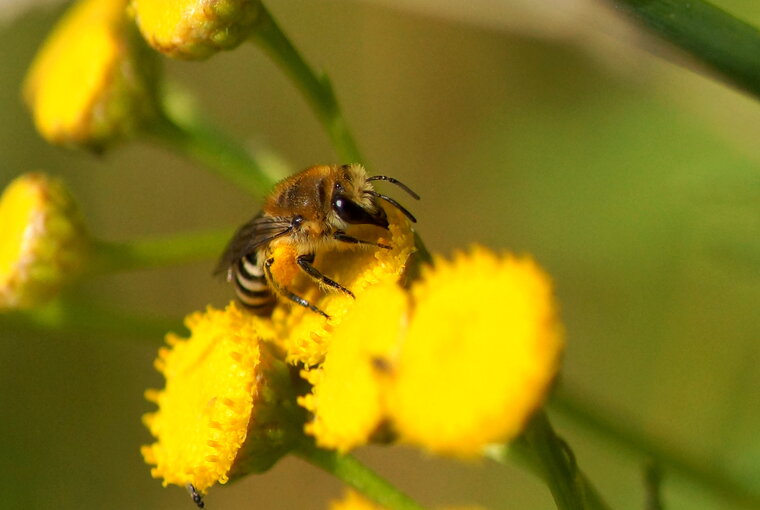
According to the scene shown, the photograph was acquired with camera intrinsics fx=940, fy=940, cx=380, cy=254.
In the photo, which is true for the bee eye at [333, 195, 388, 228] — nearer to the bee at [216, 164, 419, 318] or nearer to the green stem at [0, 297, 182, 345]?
the bee at [216, 164, 419, 318]

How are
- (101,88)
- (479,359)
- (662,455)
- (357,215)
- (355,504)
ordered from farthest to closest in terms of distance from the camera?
(101,88), (662,455), (357,215), (355,504), (479,359)

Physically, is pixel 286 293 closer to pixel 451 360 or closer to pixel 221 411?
pixel 221 411

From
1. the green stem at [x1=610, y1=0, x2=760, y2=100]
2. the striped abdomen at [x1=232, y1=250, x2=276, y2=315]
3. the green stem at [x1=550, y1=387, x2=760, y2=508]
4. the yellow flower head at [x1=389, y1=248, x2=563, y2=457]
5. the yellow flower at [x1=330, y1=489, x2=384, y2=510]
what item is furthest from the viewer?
the green stem at [x1=550, y1=387, x2=760, y2=508]

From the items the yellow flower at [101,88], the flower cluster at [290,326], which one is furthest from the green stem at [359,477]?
the yellow flower at [101,88]

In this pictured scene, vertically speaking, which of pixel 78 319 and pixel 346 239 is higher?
pixel 346 239

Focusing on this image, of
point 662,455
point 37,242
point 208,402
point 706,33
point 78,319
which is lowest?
point 78,319


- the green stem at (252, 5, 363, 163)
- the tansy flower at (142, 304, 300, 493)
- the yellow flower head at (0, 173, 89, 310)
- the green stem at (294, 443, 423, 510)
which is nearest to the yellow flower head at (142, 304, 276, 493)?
the tansy flower at (142, 304, 300, 493)

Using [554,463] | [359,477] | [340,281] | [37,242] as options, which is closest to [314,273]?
[340,281]
